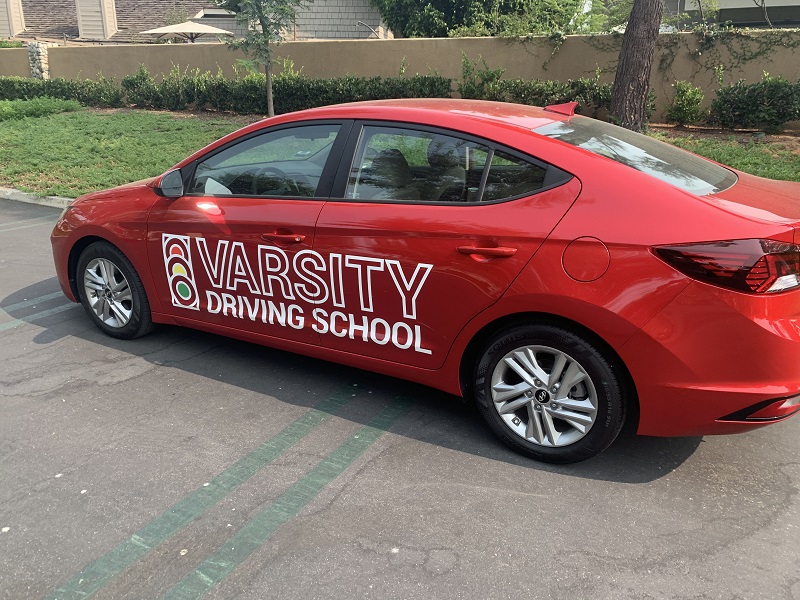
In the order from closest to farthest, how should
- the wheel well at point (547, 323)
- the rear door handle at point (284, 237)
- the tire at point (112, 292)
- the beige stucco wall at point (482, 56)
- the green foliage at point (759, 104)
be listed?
the wheel well at point (547, 323), the rear door handle at point (284, 237), the tire at point (112, 292), the green foliage at point (759, 104), the beige stucco wall at point (482, 56)

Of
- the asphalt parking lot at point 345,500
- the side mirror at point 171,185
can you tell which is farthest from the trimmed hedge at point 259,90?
the asphalt parking lot at point 345,500

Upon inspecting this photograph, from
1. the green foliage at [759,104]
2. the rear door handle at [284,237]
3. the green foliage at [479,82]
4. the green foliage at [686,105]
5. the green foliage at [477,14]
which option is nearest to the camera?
the rear door handle at [284,237]

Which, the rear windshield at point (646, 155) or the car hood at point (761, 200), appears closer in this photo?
the car hood at point (761, 200)

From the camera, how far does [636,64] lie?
33.3 ft

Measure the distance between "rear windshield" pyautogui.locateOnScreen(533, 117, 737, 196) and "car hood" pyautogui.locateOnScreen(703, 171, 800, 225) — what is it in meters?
0.07

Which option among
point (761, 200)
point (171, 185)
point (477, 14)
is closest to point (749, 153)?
point (761, 200)

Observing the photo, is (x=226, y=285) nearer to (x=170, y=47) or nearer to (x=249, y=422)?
(x=249, y=422)

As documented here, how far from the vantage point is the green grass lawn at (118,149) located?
33.7 ft

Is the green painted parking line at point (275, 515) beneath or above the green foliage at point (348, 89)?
beneath

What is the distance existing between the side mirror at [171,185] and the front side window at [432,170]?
4.22 feet

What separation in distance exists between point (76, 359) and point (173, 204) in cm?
130

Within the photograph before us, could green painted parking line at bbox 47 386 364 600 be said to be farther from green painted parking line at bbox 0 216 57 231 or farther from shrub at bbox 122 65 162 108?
shrub at bbox 122 65 162 108

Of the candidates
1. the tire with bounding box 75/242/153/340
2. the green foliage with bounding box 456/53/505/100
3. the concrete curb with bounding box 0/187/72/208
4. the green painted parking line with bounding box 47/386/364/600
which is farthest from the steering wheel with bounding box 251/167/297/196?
the green foliage with bounding box 456/53/505/100

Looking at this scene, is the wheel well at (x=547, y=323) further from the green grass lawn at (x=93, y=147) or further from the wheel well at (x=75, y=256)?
the green grass lawn at (x=93, y=147)
